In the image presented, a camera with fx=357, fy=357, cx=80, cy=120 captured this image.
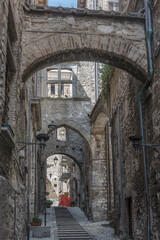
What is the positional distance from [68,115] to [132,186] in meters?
9.84

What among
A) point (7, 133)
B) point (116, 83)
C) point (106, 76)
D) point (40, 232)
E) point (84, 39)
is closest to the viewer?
point (7, 133)

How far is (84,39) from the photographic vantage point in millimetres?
8742

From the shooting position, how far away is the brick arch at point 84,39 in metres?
8.59

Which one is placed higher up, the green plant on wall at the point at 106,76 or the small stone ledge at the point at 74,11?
the small stone ledge at the point at 74,11

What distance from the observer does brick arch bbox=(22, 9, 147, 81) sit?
8.59 m

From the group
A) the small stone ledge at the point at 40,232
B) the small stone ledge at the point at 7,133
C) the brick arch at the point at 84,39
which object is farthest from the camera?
the small stone ledge at the point at 40,232

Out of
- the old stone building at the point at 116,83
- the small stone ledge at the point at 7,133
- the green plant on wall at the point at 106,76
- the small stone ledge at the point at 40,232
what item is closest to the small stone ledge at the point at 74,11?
the old stone building at the point at 116,83

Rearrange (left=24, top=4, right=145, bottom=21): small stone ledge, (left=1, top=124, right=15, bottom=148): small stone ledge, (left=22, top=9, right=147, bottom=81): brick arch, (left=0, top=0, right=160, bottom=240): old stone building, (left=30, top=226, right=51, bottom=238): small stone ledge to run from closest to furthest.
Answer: (left=1, top=124, right=15, bottom=148): small stone ledge
(left=0, top=0, right=160, bottom=240): old stone building
(left=22, top=9, right=147, bottom=81): brick arch
(left=24, top=4, right=145, bottom=21): small stone ledge
(left=30, top=226, right=51, bottom=238): small stone ledge

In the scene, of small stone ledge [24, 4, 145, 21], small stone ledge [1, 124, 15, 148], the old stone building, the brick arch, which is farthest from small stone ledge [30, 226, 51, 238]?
small stone ledge [24, 4, 145, 21]

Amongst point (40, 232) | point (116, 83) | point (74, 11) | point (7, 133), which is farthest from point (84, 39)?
point (40, 232)

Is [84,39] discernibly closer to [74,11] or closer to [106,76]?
[74,11]

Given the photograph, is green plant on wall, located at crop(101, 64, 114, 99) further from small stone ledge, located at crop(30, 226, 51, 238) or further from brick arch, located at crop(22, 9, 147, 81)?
small stone ledge, located at crop(30, 226, 51, 238)

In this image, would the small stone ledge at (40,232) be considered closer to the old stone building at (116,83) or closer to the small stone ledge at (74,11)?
the old stone building at (116,83)

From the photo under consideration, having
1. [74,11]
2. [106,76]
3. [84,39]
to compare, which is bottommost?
[84,39]
